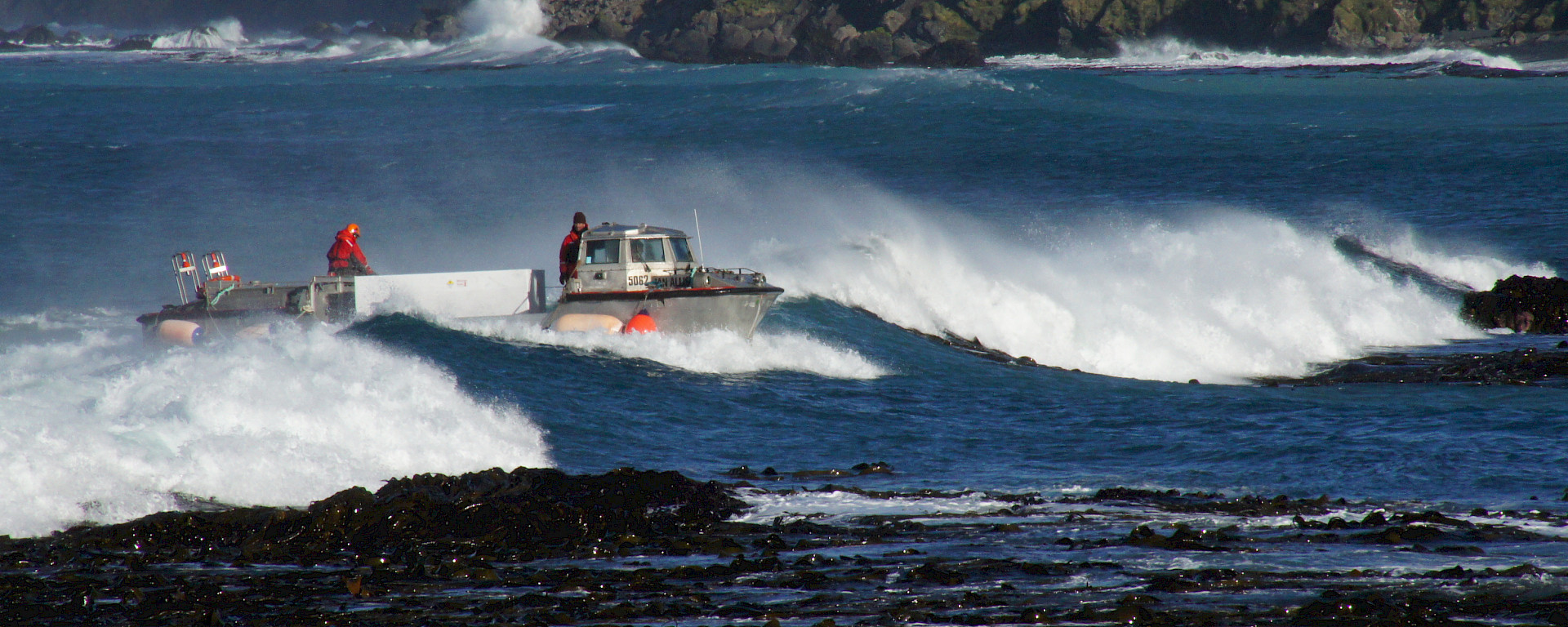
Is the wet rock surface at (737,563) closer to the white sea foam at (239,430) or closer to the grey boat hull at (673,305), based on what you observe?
the white sea foam at (239,430)

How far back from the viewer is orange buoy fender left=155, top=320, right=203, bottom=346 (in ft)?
55.5

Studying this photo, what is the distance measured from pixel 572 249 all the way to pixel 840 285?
644 cm

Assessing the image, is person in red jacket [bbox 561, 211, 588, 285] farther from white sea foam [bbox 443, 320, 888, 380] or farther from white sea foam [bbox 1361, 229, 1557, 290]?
white sea foam [bbox 1361, 229, 1557, 290]

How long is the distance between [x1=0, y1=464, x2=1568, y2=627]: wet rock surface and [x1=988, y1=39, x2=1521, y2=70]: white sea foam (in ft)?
255

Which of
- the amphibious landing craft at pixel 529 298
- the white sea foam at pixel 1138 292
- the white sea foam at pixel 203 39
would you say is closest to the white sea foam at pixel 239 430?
the amphibious landing craft at pixel 529 298

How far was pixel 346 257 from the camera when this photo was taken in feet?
60.1

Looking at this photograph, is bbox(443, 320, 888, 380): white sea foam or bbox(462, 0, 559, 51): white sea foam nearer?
bbox(443, 320, 888, 380): white sea foam

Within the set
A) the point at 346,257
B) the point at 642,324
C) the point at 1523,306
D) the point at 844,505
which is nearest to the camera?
the point at 844,505

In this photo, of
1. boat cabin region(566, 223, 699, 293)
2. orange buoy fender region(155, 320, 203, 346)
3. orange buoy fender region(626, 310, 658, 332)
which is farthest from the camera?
boat cabin region(566, 223, 699, 293)

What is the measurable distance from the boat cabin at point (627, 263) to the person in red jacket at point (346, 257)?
312cm

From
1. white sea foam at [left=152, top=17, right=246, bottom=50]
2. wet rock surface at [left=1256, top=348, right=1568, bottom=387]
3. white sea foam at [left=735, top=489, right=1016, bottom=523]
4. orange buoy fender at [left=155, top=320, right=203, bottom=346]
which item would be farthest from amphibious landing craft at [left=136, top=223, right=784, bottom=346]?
white sea foam at [left=152, top=17, right=246, bottom=50]

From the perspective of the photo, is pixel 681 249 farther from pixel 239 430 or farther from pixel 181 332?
pixel 239 430

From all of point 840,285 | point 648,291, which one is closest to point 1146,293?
point 840,285

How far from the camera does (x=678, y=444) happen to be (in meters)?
13.5
